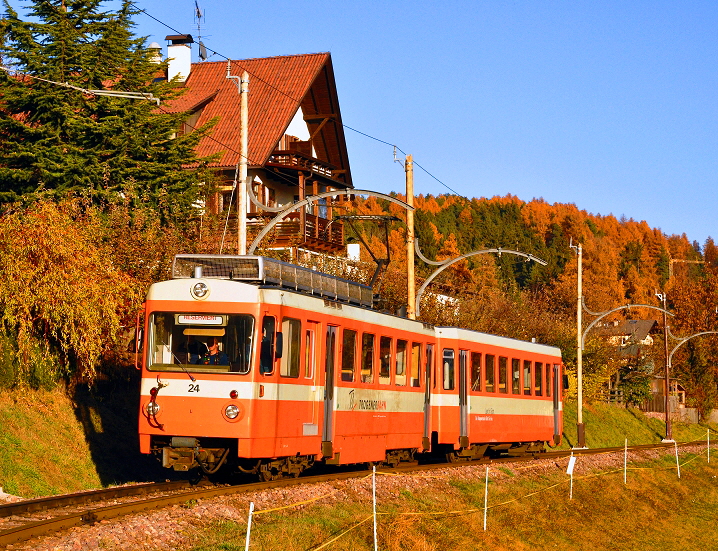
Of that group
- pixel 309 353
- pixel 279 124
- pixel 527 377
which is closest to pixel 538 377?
pixel 527 377

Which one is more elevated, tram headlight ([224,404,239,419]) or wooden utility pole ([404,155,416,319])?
wooden utility pole ([404,155,416,319])

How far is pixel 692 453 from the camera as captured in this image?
42000mm

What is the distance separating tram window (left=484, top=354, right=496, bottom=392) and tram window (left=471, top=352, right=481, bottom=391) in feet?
1.54

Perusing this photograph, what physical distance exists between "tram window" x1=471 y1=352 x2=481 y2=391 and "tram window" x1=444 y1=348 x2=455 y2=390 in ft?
3.75

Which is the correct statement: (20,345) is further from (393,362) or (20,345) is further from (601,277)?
(601,277)

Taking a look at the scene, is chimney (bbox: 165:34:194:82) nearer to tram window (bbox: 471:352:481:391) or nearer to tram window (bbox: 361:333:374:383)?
tram window (bbox: 471:352:481:391)

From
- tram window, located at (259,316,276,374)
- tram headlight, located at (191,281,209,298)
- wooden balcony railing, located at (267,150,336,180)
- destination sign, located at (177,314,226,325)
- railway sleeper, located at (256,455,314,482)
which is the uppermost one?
wooden balcony railing, located at (267,150,336,180)

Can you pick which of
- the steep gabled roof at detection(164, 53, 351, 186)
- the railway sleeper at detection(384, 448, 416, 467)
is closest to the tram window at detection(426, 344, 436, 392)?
the railway sleeper at detection(384, 448, 416, 467)

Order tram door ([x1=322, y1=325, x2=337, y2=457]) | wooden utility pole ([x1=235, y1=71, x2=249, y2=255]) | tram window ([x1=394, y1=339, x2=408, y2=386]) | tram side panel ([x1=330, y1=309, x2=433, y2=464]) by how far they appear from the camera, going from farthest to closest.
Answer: tram window ([x1=394, y1=339, x2=408, y2=386]) → wooden utility pole ([x1=235, y1=71, x2=249, y2=255]) → tram side panel ([x1=330, y1=309, x2=433, y2=464]) → tram door ([x1=322, y1=325, x2=337, y2=457])

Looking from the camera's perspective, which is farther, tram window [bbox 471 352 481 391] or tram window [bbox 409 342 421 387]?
tram window [bbox 471 352 481 391]

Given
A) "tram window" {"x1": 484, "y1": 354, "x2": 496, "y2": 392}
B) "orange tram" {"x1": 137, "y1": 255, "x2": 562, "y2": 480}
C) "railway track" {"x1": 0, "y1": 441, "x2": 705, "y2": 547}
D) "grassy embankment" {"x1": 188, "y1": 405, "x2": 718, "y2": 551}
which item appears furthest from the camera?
"tram window" {"x1": 484, "y1": 354, "x2": 496, "y2": 392}

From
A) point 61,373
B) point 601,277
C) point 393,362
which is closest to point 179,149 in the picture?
point 61,373

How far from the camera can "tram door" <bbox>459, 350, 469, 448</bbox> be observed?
24.8 m

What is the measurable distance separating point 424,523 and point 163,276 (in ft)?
38.3
